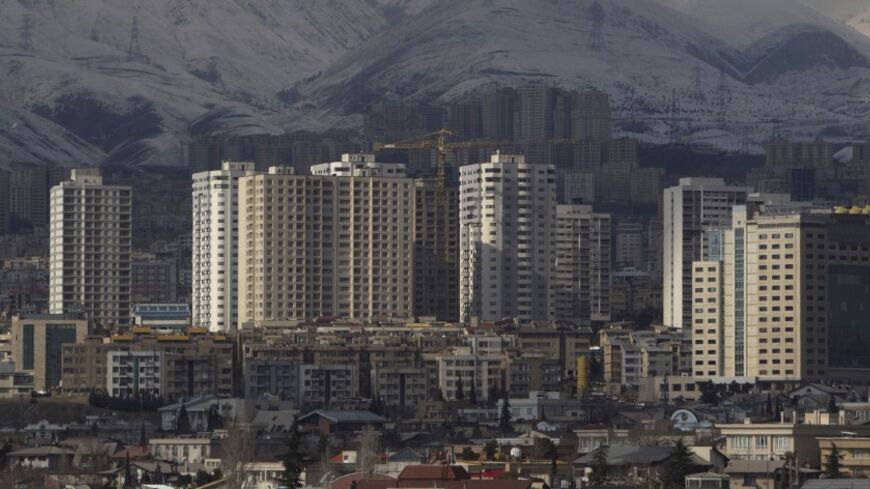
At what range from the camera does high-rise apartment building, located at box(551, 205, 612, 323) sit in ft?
616

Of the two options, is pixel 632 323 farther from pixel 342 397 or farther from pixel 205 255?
pixel 342 397

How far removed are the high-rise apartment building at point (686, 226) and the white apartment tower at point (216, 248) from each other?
21.0 metres

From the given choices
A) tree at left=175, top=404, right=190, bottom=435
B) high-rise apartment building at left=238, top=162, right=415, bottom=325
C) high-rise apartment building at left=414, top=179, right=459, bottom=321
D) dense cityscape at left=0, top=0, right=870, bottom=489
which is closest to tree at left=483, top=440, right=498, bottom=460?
dense cityscape at left=0, top=0, right=870, bottom=489

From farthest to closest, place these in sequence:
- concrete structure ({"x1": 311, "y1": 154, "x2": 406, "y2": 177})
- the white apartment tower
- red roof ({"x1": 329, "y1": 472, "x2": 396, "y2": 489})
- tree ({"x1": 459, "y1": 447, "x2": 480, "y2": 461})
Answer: concrete structure ({"x1": 311, "y1": 154, "x2": 406, "y2": 177}) → the white apartment tower → tree ({"x1": 459, "y1": 447, "x2": 480, "y2": 461}) → red roof ({"x1": 329, "y1": 472, "x2": 396, "y2": 489})

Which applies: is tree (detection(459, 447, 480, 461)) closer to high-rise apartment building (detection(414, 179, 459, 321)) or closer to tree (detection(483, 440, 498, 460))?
tree (detection(483, 440, 498, 460))

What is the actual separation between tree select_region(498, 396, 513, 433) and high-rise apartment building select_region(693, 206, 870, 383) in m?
21.1

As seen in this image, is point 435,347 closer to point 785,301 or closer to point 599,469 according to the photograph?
point 785,301

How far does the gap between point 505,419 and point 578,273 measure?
6197 centimetres

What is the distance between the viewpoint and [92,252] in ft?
616

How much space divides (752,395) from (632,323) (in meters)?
42.1

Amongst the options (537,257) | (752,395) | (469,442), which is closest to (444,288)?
(537,257)

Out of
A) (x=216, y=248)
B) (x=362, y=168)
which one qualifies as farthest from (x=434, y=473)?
(x=362, y=168)

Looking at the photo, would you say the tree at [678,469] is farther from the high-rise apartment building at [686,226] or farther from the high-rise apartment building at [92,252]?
the high-rise apartment building at [92,252]

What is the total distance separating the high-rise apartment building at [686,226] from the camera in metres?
183
